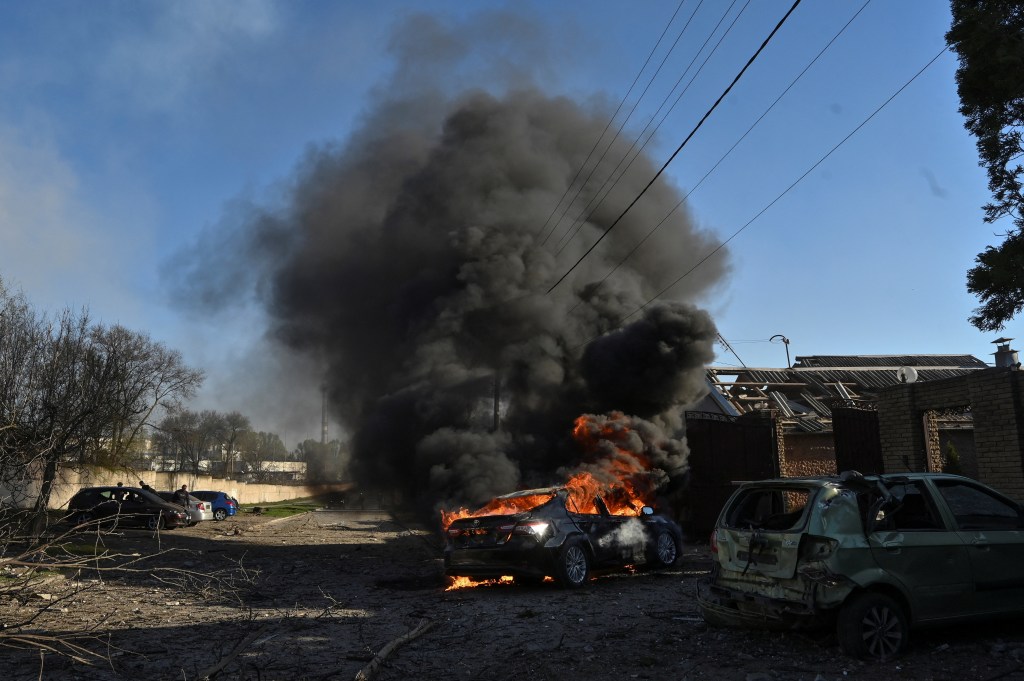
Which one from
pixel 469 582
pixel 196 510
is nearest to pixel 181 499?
pixel 196 510

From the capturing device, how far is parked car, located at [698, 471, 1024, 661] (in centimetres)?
557

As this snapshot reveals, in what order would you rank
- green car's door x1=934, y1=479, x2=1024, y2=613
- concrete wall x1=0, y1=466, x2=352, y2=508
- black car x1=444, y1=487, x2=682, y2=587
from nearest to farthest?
green car's door x1=934, y1=479, x2=1024, y2=613
black car x1=444, y1=487, x2=682, y2=587
concrete wall x1=0, y1=466, x2=352, y2=508

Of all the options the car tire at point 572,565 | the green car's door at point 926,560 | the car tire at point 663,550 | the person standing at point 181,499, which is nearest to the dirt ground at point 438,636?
the car tire at point 572,565

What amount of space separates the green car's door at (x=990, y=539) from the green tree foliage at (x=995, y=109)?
2.47m

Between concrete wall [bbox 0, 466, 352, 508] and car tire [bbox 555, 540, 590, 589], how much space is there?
13.6 metres

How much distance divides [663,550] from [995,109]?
Result: 24.1 feet

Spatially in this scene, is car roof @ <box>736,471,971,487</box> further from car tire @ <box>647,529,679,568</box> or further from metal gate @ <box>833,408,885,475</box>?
metal gate @ <box>833,408,885,475</box>

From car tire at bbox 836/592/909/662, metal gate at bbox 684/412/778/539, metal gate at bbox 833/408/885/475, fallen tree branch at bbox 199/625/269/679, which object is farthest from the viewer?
metal gate at bbox 684/412/778/539

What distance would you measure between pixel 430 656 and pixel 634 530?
534 cm

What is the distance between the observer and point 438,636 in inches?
283

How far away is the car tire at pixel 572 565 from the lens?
9.73 meters

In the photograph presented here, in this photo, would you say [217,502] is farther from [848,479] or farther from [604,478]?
[848,479]

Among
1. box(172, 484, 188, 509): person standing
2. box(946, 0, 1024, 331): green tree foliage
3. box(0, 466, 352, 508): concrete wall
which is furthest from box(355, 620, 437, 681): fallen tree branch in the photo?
box(172, 484, 188, 509): person standing

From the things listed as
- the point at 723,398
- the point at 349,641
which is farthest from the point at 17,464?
the point at 723,398
